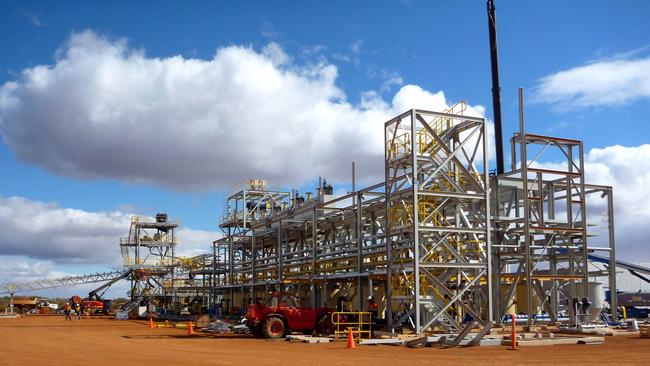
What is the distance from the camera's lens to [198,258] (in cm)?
6212

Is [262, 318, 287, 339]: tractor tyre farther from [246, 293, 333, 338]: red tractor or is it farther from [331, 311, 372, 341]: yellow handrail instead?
[331, 311, 372, 341]: yellow handrail

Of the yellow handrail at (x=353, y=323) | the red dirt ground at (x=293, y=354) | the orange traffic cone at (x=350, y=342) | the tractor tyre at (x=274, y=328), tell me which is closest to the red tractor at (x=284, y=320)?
the tractor tyre at (x=274, y=328)

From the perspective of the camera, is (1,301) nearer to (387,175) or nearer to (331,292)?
(331,292)

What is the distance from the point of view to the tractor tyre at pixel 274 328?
26.8 metres

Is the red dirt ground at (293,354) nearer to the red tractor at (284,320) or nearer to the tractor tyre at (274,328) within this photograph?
the tractor tyre at (274,328)

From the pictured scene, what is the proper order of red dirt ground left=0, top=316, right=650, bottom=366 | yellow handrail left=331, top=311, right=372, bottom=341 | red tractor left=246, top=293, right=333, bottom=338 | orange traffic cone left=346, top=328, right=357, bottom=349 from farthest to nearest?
red tractor left=246, top=293, right=333, bottom=338
yellow handrail left=331, top=311, right=372, bottom=341
orange traffic cone left=346, top=328, right=357, bottom=349
red dirt ground left=0, top=316, right=650, bottom=366

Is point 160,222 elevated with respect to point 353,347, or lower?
elevated

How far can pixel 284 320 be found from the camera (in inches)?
1073

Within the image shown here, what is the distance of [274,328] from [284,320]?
542mm

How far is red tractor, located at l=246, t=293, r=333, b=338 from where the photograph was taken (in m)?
27.0

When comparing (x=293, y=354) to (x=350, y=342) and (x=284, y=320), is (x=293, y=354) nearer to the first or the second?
(x=350, y=342)

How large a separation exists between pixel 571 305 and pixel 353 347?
1280cm

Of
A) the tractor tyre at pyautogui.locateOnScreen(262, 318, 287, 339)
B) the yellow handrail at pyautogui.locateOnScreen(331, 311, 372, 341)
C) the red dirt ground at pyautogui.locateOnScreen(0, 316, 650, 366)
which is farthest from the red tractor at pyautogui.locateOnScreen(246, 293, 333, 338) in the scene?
the red dirt ground at pyautogui.locateOnScreen(0, 316, 650, 366)

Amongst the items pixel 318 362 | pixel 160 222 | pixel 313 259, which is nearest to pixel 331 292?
pixel 313 259
